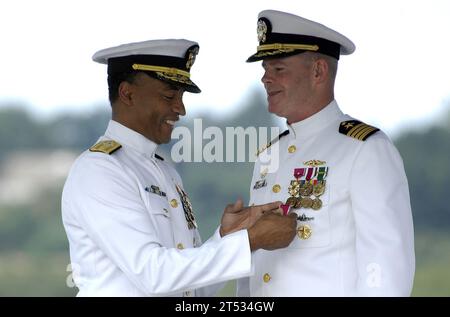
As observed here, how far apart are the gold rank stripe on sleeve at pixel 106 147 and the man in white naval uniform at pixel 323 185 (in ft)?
1.86

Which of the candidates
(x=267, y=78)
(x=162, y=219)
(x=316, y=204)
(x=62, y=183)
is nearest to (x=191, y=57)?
(x=267, y=78)

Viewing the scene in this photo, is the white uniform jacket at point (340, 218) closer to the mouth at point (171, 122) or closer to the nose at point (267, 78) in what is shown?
the nose at point (267, 78)

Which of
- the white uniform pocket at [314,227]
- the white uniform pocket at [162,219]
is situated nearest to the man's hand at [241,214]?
the white uniform pocket at [314,227]

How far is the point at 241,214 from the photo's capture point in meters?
3.18

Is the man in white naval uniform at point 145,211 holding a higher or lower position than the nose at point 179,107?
lower

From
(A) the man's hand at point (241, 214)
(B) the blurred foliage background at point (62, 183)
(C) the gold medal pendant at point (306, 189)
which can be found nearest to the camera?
(A) the man's hand at point (241, 214)

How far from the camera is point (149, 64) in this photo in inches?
134

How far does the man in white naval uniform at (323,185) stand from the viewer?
3.02m

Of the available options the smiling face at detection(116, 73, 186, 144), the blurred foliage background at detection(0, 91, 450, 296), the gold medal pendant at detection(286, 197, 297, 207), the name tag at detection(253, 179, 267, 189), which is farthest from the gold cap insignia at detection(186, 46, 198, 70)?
the blurred foliage background at detection(0, 91, 450, 296)

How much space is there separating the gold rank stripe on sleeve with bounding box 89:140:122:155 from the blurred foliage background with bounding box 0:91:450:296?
5.38 ft

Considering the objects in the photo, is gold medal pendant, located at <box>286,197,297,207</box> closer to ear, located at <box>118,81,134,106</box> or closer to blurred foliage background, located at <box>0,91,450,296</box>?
ear, located at <box>118,81,134,106</box>

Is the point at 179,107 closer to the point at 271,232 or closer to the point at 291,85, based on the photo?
the point at 291,85
